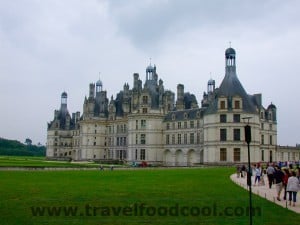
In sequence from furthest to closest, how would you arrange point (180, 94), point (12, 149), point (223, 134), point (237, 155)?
point (12, 149) → point (180, 94) → point (223, 134) → point (237, 155)

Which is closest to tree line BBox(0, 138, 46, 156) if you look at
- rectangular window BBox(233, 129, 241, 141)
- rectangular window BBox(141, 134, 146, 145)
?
rectangular window BBox(141, 134, 146, 145)

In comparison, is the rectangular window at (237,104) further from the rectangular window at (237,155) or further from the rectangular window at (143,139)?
the rectangular window at (143,139)

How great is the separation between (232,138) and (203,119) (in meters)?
6.96

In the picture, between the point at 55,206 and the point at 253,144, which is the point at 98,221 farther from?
the point at 253,144

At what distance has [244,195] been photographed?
20.4m

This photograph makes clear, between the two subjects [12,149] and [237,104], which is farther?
[12,149]

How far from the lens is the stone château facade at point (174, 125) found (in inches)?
2662

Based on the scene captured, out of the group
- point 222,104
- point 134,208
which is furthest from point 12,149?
point 134,208

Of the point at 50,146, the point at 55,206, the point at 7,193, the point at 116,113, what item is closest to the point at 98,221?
the point at 55,206

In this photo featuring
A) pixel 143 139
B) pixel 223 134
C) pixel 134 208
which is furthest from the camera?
pixel 143 139

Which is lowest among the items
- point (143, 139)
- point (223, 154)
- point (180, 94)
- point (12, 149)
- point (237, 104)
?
point (223, 154)

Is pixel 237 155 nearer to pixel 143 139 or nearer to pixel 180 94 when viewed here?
pixel 143 139

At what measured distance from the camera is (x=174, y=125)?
81.2 m

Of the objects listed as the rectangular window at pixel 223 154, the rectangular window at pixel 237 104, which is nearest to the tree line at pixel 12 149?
the rectangular window at pixel 223 154
